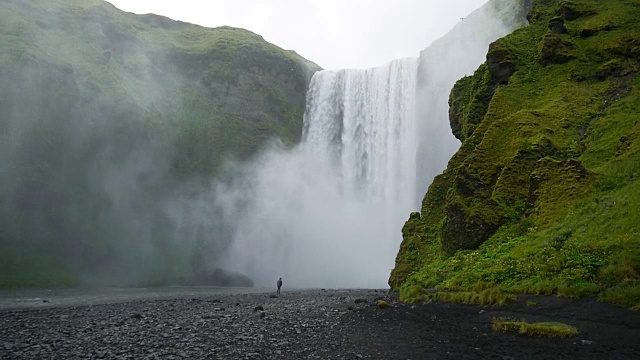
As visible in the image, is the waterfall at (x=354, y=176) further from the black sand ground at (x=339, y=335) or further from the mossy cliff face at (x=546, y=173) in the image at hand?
the black sand ground at (x=339, y=335)

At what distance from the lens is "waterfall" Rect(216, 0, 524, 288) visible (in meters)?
A: 74.9

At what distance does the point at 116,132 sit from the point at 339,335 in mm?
70685

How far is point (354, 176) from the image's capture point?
81625 mm

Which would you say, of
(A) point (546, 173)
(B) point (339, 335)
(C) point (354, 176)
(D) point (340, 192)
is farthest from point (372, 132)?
(B) point (339, 335)

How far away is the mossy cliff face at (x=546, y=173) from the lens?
19.4m

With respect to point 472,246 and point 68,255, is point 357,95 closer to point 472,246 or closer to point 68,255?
point 68,255

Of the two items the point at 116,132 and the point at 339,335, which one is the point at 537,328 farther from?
the point at 116,132

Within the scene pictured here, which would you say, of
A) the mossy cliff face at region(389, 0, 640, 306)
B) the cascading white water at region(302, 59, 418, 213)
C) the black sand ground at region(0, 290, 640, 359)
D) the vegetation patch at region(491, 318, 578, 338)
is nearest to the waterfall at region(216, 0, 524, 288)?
the cascading white water at region(302, 59, 418, 213)

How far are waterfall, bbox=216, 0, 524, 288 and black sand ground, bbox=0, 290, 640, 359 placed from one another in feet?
167

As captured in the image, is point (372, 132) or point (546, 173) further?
point (372, 132)

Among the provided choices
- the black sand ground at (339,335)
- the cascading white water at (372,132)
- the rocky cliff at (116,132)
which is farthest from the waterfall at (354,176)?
the black sand ground at (339,335)

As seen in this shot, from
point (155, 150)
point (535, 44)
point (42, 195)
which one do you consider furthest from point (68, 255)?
point (535, 44)

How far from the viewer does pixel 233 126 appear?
9119 cm

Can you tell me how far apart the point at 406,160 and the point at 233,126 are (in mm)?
35930
